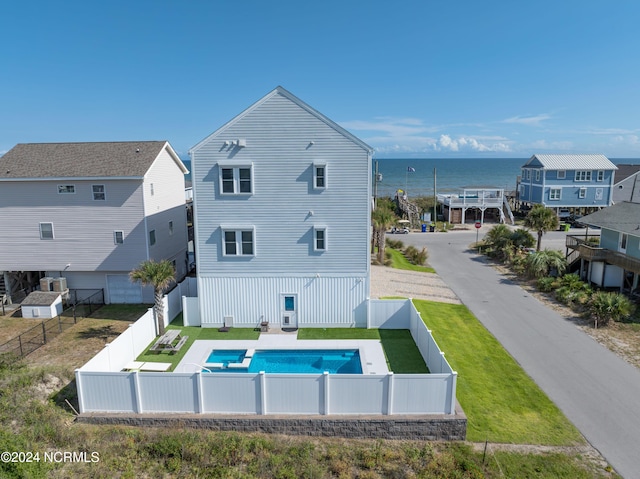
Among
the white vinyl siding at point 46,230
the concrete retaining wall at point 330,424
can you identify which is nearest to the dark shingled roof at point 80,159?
the white vinyl siding at point 46,230

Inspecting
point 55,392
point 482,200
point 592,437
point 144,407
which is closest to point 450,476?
point 592,437

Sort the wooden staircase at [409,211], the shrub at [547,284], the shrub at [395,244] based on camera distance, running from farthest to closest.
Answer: the wooden staircase at [409,211] → the shrub at [395,244] → the shrub at [547,284]

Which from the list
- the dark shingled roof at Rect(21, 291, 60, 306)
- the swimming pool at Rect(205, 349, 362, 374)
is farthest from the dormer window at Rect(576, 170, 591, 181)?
the dark shingled roof at Rect(21, 291, 60, 306)

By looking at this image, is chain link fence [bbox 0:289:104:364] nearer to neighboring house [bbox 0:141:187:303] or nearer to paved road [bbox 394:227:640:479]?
neighboring house [bbox 0:141:187:303]

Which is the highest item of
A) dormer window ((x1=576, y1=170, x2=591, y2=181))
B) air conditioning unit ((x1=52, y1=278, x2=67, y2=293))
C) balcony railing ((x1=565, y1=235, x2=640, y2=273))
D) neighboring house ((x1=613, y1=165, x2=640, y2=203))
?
dormer window ((x1=576, y1=170, x2=591, y2=181))

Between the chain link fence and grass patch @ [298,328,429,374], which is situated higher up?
the chain link fence

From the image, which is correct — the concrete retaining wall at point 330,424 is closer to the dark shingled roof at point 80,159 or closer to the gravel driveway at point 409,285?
the gravel driveway at point 409,285

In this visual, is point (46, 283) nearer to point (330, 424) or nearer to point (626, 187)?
point (330, 424)
